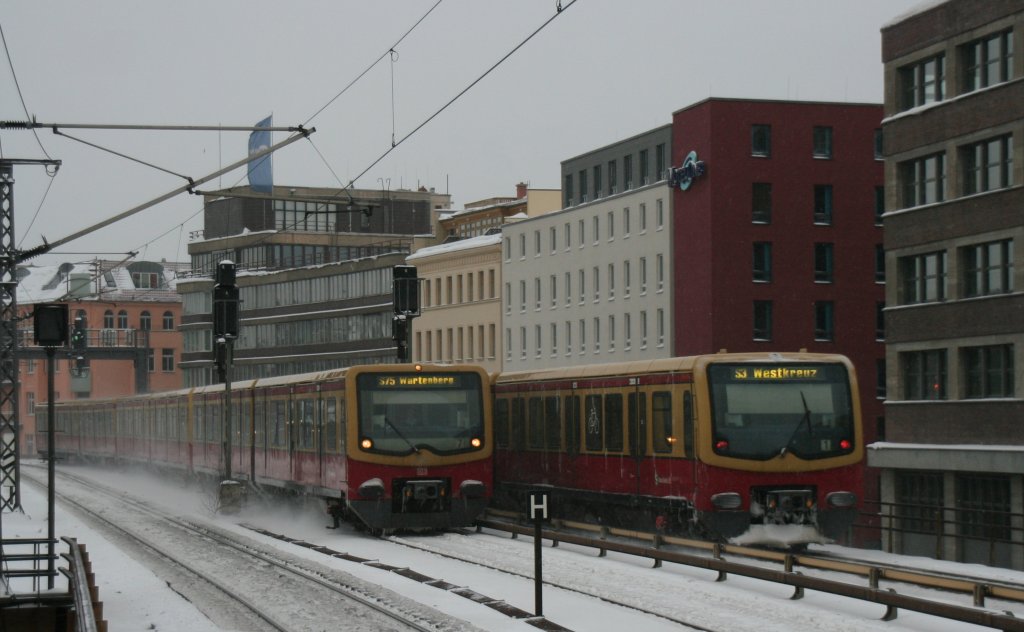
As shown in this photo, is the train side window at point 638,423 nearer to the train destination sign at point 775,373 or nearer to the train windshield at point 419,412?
the train destination sign at point 775,373

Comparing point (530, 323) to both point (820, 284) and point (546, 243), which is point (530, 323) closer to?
point (546, 243)

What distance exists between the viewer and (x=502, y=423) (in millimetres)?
35594

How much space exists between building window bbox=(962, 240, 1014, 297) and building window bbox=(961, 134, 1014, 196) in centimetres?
150

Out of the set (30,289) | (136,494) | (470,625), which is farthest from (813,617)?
(30,289)

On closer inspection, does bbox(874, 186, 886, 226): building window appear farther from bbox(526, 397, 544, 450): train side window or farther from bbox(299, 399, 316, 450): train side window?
bbox(299, 399, 316, 450): train side window

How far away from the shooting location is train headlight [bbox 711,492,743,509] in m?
25.2

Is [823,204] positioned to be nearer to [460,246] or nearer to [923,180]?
[923,180]

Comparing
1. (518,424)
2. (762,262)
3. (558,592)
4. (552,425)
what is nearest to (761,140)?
(762,262)

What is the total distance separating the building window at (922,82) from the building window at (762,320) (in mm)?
26391

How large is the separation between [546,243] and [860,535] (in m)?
38.1

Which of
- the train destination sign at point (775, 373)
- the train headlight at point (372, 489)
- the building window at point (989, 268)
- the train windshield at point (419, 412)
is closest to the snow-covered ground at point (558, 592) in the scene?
the train headlight at point (372, 489)

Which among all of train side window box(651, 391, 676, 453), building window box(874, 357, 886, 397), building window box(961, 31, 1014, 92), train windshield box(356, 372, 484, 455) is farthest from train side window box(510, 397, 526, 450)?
building window box(874, 357, 886, 397)

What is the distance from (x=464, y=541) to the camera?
2927 centimetres

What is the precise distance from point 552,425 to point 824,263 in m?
47.0
